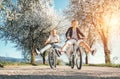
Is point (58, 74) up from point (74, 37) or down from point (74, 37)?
down

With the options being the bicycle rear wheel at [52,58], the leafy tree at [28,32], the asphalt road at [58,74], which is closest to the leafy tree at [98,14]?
the leafy tree at [28,32]

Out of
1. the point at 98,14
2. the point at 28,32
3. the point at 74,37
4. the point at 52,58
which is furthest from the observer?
the point at 28,32

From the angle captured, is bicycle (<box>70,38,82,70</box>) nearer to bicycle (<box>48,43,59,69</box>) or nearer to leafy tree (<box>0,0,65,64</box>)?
bicycle (<box>48,43,59,69</box>)

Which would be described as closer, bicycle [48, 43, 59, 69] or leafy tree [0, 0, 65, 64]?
bicycle [48, 43, 59, 69]

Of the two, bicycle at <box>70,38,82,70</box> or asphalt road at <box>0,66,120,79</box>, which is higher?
bicycle at <box>70,38,82,70</box>

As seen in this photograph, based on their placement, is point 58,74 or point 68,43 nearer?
point 58,74

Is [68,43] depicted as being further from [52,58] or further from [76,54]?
[52,58]

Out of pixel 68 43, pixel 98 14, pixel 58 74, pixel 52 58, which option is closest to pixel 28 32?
pixel 98 14

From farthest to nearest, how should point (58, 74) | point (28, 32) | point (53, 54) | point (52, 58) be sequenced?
point (28, 32), point (52, 58), point (53, 54), point (58, 74)

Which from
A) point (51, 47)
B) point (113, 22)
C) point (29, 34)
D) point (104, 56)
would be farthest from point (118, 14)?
point (51, 47)

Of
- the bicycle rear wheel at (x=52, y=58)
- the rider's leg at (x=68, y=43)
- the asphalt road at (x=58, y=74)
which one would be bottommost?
the asphalt road at (x=58, y=74)

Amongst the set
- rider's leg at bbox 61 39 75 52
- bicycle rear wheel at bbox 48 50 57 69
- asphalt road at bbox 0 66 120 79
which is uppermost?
rider's leg at bbox 61 39 75 52

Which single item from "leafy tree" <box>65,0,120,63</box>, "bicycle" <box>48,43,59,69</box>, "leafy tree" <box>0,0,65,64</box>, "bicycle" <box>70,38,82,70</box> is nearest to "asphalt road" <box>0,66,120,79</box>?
"bicycle" <box>70,38,82,70</box>

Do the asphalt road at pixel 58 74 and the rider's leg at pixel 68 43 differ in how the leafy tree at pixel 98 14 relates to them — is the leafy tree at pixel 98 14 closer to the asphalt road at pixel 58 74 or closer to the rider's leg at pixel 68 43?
the rider's leg at pixel 68 43
